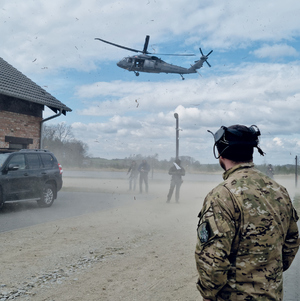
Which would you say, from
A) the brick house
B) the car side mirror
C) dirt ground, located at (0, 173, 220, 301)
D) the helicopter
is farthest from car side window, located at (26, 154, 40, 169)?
the helicopter

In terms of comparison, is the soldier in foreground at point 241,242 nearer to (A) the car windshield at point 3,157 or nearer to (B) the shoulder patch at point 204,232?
(B) the shoulder patch at point 204,232

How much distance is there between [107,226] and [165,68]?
19793 mm

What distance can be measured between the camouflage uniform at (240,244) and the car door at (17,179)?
33.7 feet

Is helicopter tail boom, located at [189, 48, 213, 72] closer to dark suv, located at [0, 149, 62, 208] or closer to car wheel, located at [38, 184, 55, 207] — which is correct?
dark suv, located at [0, 149, 62, 208]

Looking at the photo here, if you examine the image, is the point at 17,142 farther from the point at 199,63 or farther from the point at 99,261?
the point at 199,63

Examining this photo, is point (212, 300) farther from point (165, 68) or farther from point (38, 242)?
point (165, 68)

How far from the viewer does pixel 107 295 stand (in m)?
4.44

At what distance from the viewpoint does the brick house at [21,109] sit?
626 inches

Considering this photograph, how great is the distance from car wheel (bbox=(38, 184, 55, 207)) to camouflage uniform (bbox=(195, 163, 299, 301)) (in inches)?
454

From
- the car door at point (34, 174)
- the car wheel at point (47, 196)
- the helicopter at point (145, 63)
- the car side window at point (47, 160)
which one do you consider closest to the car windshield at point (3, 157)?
the car door at point (34, 174)

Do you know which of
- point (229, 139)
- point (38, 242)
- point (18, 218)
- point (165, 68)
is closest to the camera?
point (229, 139)

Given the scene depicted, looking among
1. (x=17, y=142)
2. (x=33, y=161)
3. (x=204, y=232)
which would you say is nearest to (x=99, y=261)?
(x=204, y=232)

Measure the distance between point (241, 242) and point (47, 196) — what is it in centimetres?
1190

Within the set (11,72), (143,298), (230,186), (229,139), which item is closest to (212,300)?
(230,186)
